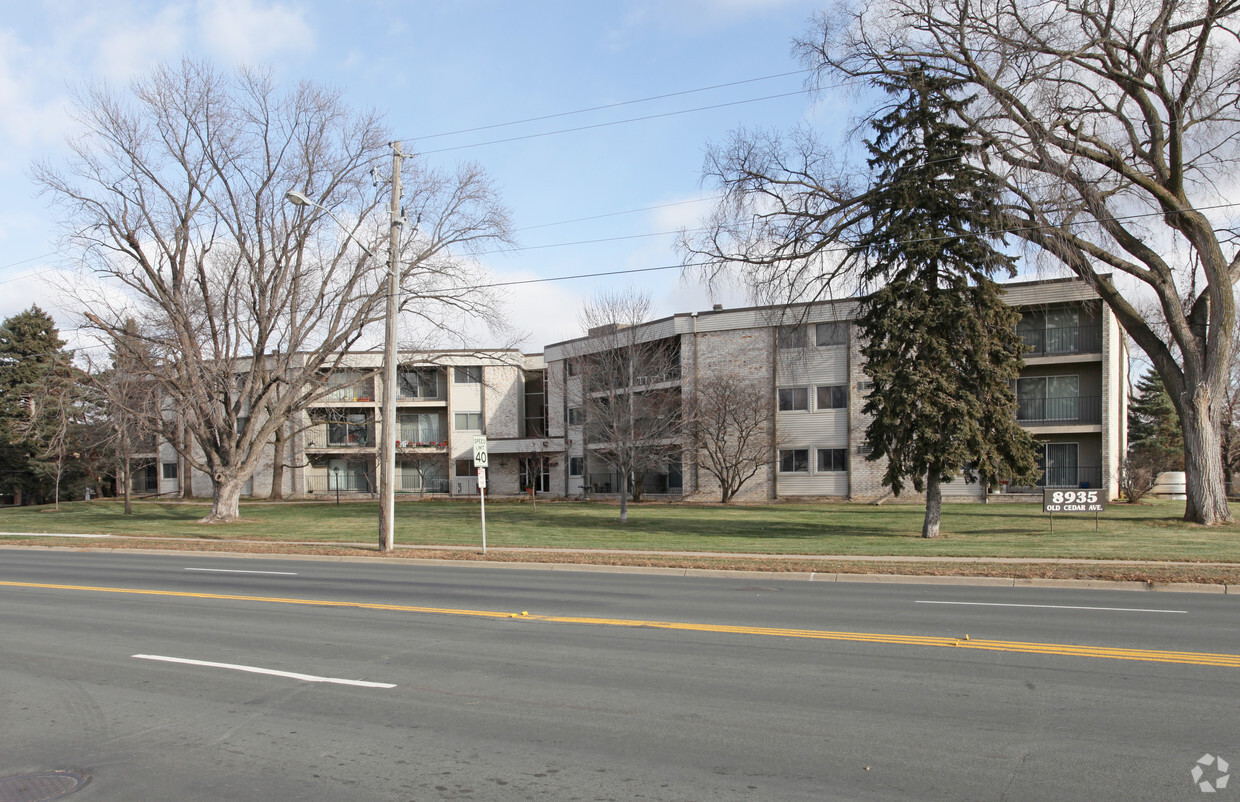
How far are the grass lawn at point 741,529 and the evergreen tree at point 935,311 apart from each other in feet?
7.69

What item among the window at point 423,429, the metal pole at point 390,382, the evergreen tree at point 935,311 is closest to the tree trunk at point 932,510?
the evergreen tree at point 935,311

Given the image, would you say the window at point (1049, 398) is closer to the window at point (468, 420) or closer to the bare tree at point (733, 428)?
the bare tree at point (733, 428)

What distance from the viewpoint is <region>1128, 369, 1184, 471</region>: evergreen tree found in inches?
2135

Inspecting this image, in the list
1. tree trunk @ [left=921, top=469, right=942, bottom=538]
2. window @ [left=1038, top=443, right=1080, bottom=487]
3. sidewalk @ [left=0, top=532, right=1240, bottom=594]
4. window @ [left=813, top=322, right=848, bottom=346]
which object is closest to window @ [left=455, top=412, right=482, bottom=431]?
window @ [left=813, top=322, right=848, bottom=346]

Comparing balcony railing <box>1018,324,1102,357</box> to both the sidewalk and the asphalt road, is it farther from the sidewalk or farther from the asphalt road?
the asphalt road

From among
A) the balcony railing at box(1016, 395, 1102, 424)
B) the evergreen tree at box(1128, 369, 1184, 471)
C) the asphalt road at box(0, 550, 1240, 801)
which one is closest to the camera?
the asphalt road at box(0, 550, 1240, 801)

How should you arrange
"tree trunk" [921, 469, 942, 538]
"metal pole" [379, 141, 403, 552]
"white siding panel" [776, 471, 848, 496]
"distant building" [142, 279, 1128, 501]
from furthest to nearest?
"white siding panel" [776, 471, 848, 496] < "distant building" [142, 279, 1128, 501] < "tree trunk" [921, 469, 942, 538] < "metal pole" [379, 141, 403, 552]

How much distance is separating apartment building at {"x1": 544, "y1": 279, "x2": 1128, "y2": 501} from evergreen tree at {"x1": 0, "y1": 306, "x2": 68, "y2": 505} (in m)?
36.3

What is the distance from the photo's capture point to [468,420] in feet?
192

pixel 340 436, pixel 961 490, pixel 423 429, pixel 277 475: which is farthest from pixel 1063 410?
pixel 277 475

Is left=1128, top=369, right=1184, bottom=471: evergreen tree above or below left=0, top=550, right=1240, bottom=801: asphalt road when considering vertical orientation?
above

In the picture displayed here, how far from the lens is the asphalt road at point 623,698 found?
5449 mm

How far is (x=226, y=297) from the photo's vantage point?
107ft

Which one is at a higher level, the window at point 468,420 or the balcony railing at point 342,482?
the window at point 468,420
